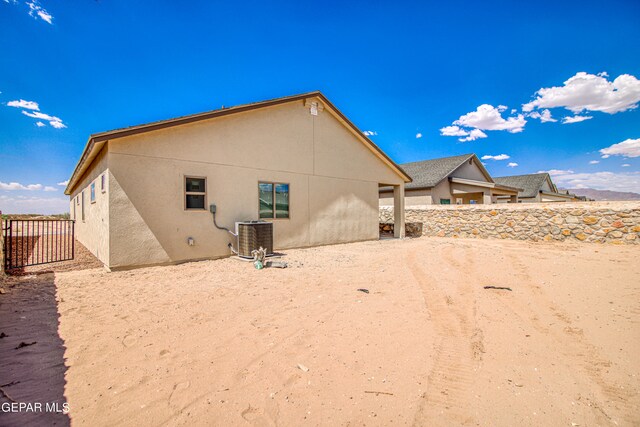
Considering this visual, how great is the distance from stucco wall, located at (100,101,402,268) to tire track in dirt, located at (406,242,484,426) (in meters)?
5.93

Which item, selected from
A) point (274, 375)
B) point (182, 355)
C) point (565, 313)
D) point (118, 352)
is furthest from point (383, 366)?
point (565, 313)

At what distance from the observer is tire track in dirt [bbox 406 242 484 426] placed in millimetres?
2252

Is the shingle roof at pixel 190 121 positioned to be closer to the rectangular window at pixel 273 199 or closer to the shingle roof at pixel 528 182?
the rectangular window at pixel 273 199

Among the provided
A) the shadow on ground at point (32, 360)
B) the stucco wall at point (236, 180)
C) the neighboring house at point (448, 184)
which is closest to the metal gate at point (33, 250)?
the stucco wall at point (236, 180)

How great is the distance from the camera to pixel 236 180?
9.16 metres

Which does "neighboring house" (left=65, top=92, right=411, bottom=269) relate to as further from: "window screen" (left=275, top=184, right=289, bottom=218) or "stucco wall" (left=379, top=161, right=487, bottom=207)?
"stucco wall" (left=379, top=161, right=487, bottom=207)

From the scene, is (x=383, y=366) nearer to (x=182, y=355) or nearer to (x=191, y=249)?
(x=182, y=355)

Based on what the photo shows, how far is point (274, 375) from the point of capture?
9.02 ft

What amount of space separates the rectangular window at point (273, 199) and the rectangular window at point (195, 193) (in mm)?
1906

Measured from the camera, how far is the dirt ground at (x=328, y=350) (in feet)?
7.55

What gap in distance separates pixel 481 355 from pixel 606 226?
11.6 meters

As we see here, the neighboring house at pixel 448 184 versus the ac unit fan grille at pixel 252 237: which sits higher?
the neighboring house at pixel 448 184
